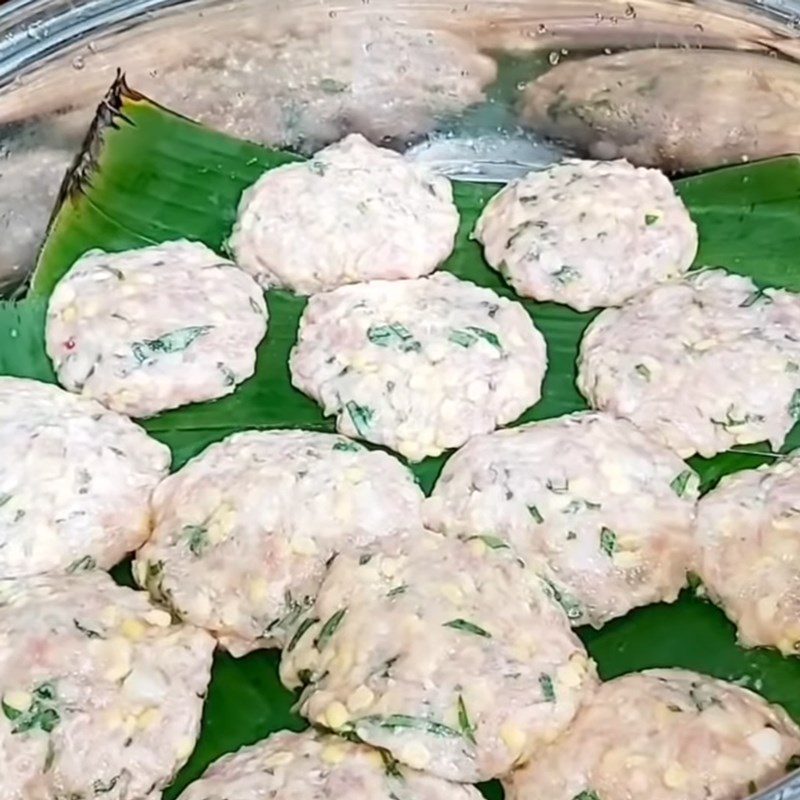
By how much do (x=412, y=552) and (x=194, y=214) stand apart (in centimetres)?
82

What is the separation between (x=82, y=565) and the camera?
5.66ft

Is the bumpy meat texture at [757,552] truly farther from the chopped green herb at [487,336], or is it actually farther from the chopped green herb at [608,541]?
the chopped green herb at [487,336]

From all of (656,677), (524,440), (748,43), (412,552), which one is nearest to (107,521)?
(412,552)

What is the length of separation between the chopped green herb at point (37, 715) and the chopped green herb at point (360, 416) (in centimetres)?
58

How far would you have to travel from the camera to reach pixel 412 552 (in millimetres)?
1625

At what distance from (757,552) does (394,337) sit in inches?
24.3

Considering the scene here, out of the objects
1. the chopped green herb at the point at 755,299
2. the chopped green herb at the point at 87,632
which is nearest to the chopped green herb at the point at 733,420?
the chopped green herb at the point at 755,299

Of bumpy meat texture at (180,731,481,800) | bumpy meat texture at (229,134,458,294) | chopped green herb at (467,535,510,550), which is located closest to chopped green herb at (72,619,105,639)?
bumpy meat texture at (180,731,481,800)

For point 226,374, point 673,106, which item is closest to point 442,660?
point 226,374

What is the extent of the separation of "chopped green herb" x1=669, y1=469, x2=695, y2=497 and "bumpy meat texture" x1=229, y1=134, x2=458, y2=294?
0.56m

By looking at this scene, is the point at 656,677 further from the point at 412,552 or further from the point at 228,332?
the point at 228,332

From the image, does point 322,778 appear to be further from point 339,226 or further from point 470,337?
point 339,226

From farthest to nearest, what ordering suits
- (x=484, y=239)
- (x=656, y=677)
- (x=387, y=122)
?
(x=387, y=122) < (x=484, y=239) < (x=656, y=677)

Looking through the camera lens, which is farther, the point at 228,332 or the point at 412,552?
the point at 228,332
